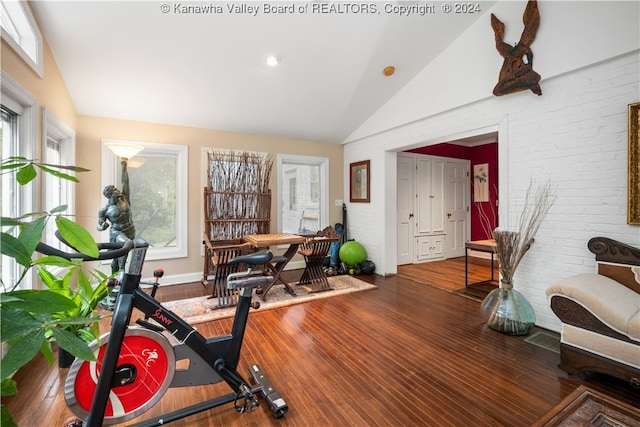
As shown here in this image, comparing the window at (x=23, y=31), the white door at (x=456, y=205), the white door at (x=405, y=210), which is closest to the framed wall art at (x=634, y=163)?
the white door at (x=405, y=210)

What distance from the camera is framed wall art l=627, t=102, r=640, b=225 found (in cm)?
240

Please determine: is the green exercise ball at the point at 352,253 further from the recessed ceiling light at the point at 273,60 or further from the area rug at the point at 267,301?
the recessed ceiling light at the point at 273,60

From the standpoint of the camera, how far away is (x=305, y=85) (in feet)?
13.9

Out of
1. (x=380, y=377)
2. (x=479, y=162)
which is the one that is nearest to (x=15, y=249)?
(x=380, y=377)

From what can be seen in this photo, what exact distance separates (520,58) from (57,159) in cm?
556

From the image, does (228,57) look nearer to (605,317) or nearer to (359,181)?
(359,181)

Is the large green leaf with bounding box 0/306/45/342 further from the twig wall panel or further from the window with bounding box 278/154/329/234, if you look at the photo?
the window with bounding box 278/154/329/234

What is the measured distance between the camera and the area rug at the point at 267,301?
11.0 ft

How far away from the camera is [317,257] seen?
14.3 feet

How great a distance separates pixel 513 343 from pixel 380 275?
8.45 ft

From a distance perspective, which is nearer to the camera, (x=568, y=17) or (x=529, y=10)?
(x=568, y=17)

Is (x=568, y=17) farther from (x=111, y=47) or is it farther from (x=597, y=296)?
(x=111, y=47)

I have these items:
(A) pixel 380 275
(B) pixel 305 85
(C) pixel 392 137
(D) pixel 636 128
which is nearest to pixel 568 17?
(D) pixel 636 128

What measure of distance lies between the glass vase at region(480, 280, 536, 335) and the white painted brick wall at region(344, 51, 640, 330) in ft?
0.98
